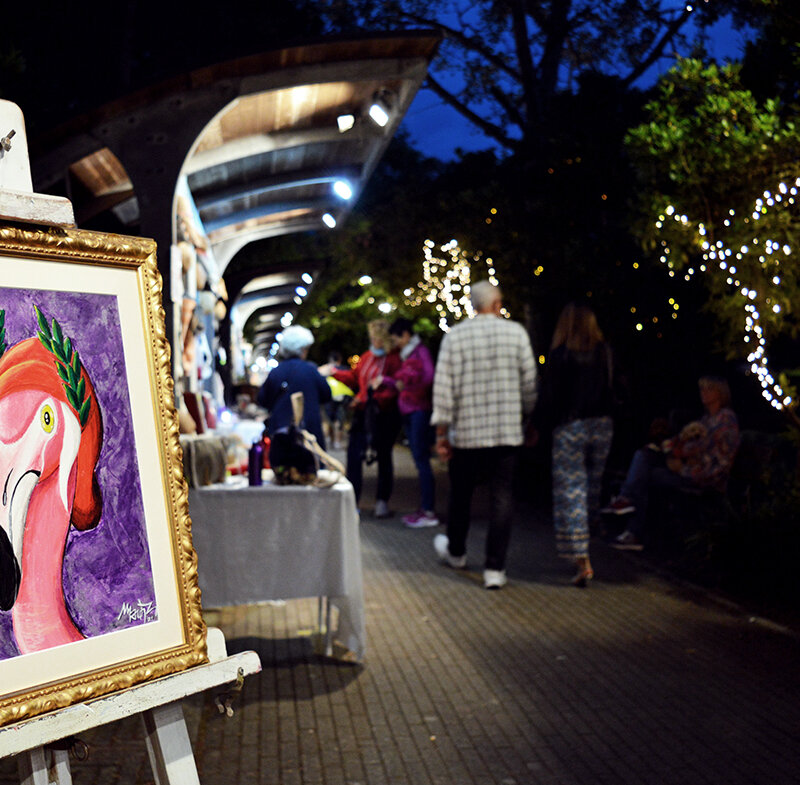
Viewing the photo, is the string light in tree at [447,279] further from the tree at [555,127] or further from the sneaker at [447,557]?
the sneaker at [447,557]

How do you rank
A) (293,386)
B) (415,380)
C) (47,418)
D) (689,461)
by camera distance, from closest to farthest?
(47,418)
(293,386)
(689,461)
(415,380)

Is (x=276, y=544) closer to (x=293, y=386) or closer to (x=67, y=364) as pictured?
(x=293, y=386)

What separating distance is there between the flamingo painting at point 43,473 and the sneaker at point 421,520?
7.76 m

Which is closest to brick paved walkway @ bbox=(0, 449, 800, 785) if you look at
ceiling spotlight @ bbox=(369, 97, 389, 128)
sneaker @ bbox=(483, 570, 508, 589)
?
sneaker @ bbox=(483, 570, 508, 589)

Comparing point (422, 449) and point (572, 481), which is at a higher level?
point (422, 449)

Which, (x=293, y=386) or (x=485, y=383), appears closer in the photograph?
(x=485, y=383)

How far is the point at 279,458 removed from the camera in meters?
5.27

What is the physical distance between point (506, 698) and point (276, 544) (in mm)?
1383

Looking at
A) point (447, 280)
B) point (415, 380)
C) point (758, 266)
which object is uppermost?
point (447, 280)

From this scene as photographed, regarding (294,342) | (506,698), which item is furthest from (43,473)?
(294,342)

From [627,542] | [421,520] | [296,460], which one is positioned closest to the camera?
[296,460]

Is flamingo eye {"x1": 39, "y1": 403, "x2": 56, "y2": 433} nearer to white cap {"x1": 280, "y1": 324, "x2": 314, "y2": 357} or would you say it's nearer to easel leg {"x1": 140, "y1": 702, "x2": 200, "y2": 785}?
easel leg {"x1": 140, "y1": 702, "x2": 200, "y2": 785}

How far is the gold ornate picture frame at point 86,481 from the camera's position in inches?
81.8
